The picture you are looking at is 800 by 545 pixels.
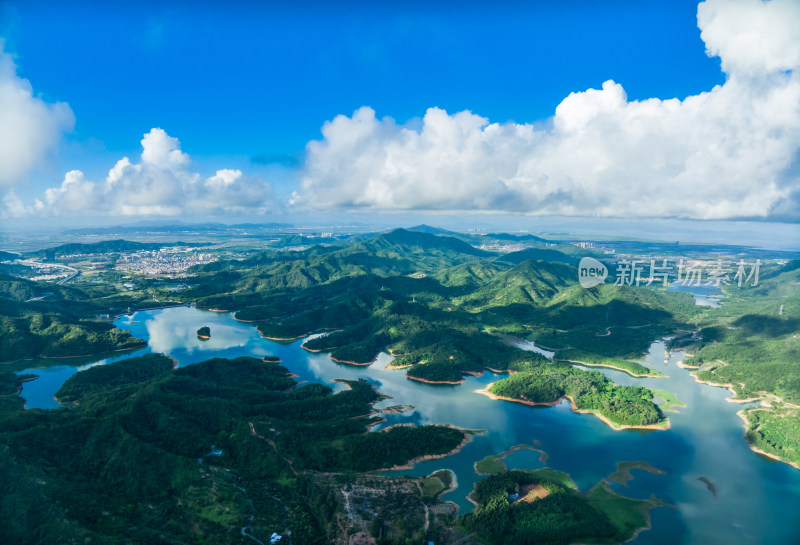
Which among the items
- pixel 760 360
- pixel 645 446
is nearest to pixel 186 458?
pixel 645 446

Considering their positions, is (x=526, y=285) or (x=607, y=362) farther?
(x=526, y=285)

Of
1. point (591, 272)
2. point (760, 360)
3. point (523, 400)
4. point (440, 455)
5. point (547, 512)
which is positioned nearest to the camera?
point (547, 512)

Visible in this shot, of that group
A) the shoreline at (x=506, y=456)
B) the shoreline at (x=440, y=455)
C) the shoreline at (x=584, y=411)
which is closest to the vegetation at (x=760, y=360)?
the shoreline at (x=584, y=411)

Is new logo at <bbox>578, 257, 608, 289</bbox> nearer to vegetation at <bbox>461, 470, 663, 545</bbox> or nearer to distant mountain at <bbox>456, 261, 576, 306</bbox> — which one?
distant mountain at <bbox>456, 261, 576, 306</bbox>

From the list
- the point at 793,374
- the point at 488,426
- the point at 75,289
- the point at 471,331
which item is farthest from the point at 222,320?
the point at 793,374

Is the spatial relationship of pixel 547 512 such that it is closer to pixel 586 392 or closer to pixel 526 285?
pixel 586 392

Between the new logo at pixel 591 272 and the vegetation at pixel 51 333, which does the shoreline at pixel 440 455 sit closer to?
the vegetation at pixel 51 333

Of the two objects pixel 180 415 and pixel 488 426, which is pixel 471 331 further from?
pixel 180 415

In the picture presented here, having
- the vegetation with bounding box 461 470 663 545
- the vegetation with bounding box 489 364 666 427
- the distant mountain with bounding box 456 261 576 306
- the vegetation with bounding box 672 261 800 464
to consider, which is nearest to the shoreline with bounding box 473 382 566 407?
the vegetation with bounding box 489 364 666 427
